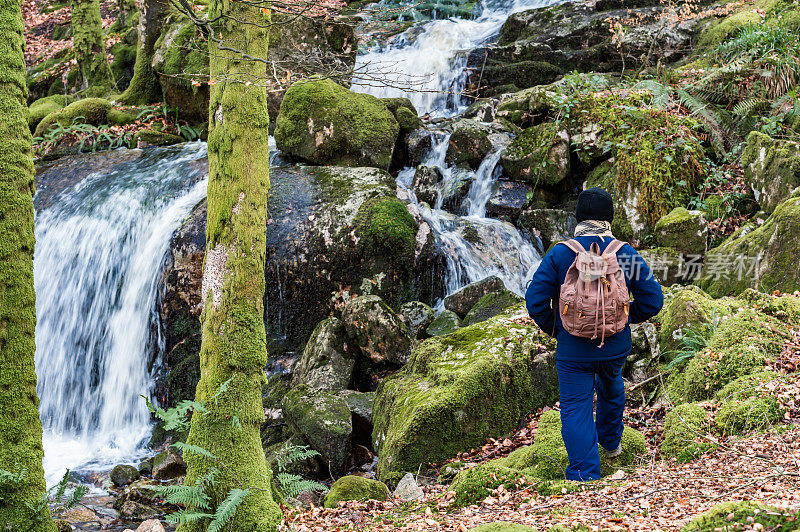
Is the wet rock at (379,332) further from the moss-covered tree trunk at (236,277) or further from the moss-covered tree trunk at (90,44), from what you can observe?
the moss-covered tree trunk at (90,44)

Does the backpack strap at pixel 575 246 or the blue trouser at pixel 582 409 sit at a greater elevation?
the backpack strap at pixel 575 246

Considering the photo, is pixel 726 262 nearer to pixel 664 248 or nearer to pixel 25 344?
pixel 664 248

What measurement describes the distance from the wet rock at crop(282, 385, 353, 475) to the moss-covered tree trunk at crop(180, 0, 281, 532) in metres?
2.27

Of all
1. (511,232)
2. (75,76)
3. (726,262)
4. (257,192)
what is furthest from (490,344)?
(75,76)

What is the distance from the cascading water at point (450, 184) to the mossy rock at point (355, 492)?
4.03 meters

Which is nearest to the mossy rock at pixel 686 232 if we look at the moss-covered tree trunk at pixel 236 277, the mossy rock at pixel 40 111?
the moss-covered tree trunk at pixel 236 277

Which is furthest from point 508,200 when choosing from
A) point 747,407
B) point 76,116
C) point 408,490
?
point 76,116

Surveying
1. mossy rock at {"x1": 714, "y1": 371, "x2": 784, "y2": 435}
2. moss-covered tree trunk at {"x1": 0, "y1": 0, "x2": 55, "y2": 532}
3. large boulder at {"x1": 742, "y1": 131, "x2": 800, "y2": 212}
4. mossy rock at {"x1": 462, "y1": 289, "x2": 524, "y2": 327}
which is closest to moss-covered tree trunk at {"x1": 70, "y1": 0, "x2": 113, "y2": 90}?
mossy rock at {"x1": 462, "y1": 289, "x2": 524, "y2": 327}

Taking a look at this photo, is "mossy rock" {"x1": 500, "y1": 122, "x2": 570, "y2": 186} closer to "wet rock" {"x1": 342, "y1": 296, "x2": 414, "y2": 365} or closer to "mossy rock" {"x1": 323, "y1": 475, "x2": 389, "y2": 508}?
"wet rock" {"x1": 342, "y1": 296, "x2": 414, "y2": 365}

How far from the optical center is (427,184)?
1213 centimetres

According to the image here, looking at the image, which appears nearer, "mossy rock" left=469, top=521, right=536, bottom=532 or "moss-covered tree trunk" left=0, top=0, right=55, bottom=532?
"mossy rock" left=469, top=521, right=536, bottom=532

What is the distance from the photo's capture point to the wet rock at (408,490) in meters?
5.05

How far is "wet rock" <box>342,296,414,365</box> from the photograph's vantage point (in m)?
8.38

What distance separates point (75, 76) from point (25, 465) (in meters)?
20.2
